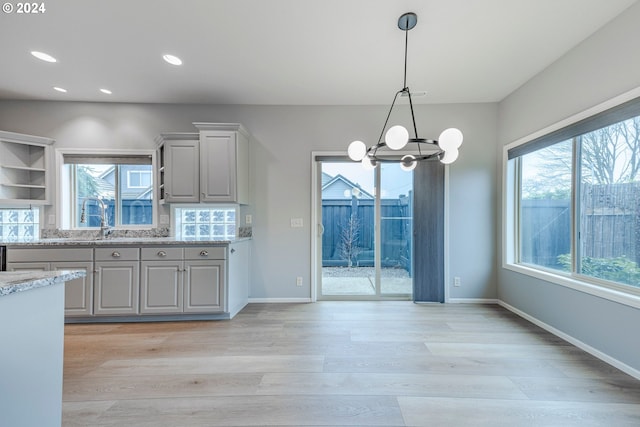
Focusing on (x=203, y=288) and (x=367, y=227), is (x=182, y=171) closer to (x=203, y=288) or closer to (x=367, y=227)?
(x=203, y=288)

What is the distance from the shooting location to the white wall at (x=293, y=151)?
361 cm

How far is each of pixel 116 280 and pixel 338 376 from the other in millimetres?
2591

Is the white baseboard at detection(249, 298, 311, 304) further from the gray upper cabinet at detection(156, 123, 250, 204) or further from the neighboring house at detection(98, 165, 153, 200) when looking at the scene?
the neighboring house at detection(98, 165, 153, 200)

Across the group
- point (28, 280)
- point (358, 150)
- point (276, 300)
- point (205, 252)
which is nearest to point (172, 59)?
point (205, 252)

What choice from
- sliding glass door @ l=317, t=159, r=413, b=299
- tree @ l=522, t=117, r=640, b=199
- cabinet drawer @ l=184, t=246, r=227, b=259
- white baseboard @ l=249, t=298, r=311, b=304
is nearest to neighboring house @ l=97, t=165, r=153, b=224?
cabinet drawer @ l=184, t=246, r=227, b=259

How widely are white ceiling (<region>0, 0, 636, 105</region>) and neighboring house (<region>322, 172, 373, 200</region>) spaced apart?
105cm

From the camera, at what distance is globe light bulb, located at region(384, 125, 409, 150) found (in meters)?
1.72

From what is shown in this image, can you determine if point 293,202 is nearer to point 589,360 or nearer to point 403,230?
point 403,230

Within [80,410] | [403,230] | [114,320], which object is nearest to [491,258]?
[403,230]

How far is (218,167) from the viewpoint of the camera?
3287 millimetres

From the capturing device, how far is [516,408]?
1652 mm

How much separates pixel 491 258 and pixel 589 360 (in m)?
1.58

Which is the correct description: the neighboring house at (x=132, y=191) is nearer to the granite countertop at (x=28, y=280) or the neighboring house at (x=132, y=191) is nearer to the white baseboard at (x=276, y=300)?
the white baseboard at (x=276, y=300)

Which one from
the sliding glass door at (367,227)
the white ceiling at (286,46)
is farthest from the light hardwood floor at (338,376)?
the white ceiling at (286,46)
